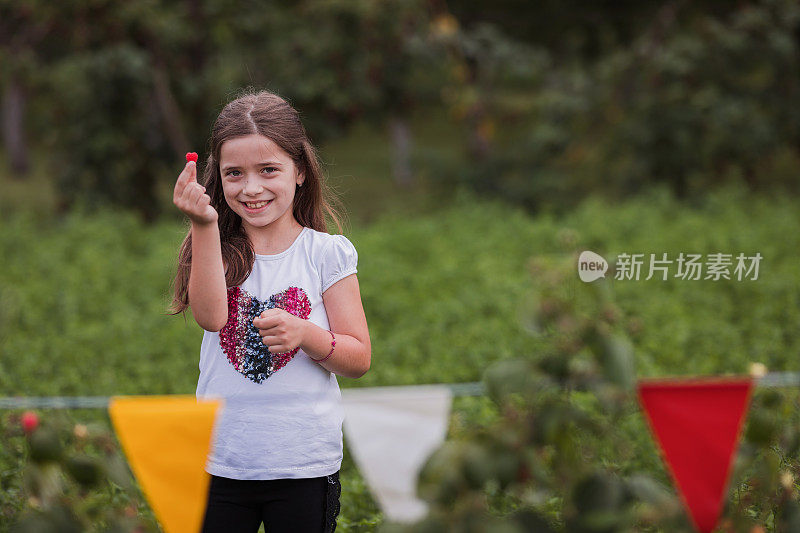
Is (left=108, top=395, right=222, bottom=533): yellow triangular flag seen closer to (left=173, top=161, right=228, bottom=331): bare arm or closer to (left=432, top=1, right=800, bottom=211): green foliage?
(left=173, top=161, right=228, bottom=331): bare arm

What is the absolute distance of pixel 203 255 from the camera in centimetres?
167

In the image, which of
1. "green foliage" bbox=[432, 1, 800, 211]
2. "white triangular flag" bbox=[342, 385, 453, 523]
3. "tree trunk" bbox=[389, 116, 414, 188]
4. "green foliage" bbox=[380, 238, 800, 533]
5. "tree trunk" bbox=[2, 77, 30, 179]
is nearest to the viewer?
"green foliage" bbox=[380, 238, 800, 533]

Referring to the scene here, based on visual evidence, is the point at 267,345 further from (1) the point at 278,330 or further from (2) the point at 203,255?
(2) the point at 203,255

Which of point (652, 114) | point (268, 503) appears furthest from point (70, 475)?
point (652, 114)

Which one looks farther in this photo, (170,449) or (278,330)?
(278,330)

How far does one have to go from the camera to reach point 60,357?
5035mm

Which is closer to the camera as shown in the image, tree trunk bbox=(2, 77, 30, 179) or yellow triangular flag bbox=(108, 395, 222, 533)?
yellow triangular flag bbox=(108, 395, 222, 533)

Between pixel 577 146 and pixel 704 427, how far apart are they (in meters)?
10.7

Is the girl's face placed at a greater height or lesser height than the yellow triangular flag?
greater

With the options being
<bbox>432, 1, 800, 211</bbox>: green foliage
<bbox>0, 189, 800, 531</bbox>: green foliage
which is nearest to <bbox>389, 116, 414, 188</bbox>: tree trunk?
<bbox>432, 1, 800, 211</bbox>: green foliage

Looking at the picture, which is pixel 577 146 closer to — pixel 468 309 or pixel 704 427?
pixel 468 309

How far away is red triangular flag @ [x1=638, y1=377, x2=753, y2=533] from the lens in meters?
1.31

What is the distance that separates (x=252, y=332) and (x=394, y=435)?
186cm

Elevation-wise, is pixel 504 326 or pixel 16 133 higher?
pixel 16 133
